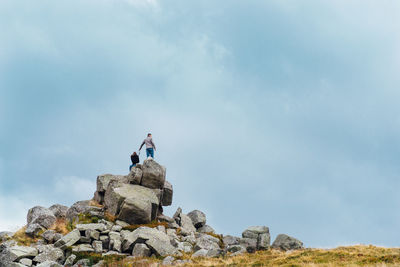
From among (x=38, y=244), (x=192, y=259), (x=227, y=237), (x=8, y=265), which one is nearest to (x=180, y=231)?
(x=227, y=237)

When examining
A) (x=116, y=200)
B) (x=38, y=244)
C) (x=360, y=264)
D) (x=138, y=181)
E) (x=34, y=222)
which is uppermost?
(x=138, y=181)

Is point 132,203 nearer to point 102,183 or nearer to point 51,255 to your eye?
point 102,183

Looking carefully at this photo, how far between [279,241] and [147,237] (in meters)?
13.1

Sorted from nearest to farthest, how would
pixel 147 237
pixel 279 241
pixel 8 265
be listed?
pixel 8 265, pixel 147 237, pixel 279 241

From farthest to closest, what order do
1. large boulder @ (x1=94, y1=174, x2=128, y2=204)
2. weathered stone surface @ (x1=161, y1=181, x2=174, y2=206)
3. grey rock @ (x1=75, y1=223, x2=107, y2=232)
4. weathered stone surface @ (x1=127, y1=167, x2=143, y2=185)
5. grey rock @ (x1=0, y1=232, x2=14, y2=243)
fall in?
weathered stone surface @ (x1=161, y1=181, x2=174, y2=206)
large boulder @ (x1=94, y1=174, x2=128, y2=204)
weathered stone surface @ (x1=127, y1=167, x2=143, y2=185)
grey rock @ (x1=0, y1=232, x2=14, y2=243)
grey rock @ (x1=75, y1=223, x2=107, y2=232)

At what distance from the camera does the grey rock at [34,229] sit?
1328 inches

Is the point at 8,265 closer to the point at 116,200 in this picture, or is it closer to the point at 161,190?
the point at 116,200

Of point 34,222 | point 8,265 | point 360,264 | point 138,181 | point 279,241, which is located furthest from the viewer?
point 138,181

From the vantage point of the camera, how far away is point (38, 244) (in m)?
32.1

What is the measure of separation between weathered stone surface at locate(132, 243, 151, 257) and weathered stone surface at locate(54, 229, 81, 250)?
4.80m

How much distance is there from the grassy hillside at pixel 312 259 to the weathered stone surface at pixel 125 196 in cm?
931

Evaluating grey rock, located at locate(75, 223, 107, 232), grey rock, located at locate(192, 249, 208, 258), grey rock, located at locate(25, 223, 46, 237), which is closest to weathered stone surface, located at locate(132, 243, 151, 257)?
grey rock, located at locate(192, 249, 208, 258)

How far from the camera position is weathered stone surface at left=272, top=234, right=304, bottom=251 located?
36.8 metres

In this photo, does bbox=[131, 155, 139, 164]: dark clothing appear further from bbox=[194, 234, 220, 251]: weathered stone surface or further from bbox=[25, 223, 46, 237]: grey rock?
bbox=[25, 223, 46, 237]: grey rock
